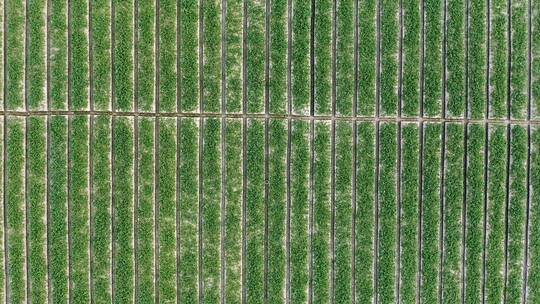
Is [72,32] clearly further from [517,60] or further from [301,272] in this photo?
[517,60]

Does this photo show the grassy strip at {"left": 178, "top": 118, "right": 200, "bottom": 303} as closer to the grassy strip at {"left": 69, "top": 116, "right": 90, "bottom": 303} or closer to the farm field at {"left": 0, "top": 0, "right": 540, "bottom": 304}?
the farm field at {"left": 0, "top": 0, "right": 540, "bottom": 304}

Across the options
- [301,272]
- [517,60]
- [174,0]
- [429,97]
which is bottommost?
[301,272]

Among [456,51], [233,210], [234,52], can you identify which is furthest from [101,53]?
[456,51]

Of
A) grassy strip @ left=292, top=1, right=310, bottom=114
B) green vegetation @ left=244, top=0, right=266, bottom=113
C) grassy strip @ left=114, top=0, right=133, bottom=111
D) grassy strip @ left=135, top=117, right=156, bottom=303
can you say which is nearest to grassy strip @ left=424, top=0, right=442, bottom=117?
grassy strip @ left=292, top=1, right=310, bottom=114

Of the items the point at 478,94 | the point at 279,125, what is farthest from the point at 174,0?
the point at 478,94

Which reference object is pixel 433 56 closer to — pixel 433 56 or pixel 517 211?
pixel 433 56

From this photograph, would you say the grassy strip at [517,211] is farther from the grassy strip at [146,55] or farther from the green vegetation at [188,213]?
the grassy strip at [146,55]

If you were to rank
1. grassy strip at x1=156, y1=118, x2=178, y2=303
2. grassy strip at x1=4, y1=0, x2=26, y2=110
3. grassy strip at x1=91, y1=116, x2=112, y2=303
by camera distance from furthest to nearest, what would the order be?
grassy strip at x1=156, y1=118, x2=178, y2=303 < grassy strip at x1=91, y1=116, x2=112, y2=303 < grassy strip at x1=4, y1=0, x2=26, y2=110
